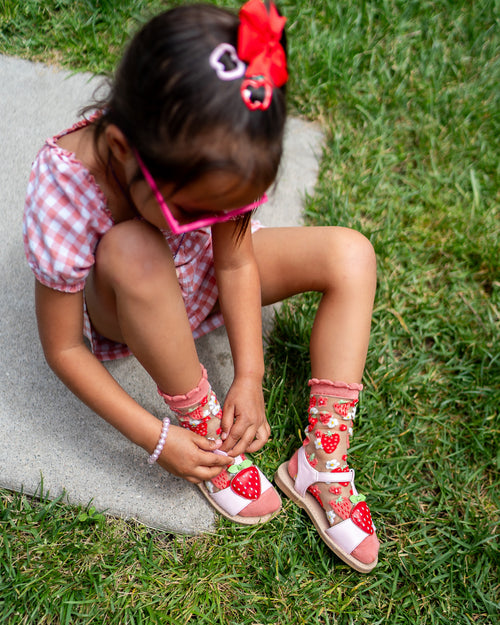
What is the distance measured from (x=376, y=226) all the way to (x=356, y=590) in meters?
1.03

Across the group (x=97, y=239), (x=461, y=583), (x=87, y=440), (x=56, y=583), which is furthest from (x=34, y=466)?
(x=461, y=583)

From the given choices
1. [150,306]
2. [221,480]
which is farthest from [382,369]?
[150,306]

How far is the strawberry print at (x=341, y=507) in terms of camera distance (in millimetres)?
1292

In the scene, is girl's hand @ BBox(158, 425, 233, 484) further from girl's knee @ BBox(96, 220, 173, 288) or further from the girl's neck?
the girl's neck

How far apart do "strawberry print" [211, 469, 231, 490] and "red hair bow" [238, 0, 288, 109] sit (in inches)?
31.4

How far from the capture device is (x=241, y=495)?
130 centimetres

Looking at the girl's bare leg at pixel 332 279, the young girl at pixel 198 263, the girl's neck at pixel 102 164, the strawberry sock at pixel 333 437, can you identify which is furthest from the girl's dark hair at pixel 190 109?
the strawberry sock at pixel 333 437

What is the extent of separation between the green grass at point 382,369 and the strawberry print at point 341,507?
94mm

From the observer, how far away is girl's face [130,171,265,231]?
2.81 feet

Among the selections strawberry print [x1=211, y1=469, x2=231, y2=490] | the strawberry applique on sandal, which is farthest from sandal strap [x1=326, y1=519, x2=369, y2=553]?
strawberry print [x1=211, y1=469, x2=231, y2=490]

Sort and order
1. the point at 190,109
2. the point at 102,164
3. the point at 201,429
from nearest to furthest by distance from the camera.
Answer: the point at 190,109 < the point at 102,164 < the point at 201,429

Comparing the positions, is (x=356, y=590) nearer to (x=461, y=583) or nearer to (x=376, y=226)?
(x=461, y=583)

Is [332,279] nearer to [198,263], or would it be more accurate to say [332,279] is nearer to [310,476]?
[198,263]

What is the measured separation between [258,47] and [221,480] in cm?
87
